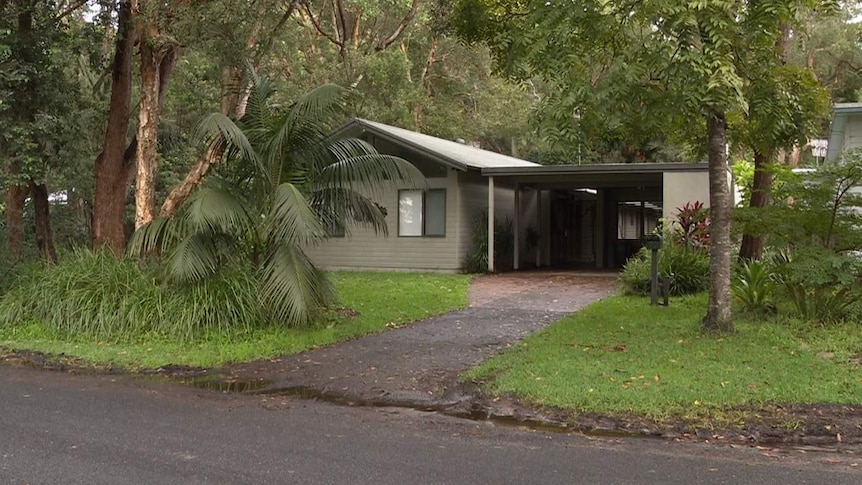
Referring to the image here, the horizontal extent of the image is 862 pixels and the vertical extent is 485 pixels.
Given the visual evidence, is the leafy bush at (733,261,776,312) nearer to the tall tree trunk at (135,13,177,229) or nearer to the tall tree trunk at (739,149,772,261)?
the tall tree trunk at (739,149,772,261)

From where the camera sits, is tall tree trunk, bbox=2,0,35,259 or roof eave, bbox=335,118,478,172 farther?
roof eave, bbox=335,118,478,172

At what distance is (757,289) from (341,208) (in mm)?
6440

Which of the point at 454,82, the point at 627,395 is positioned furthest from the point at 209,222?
the point at 454,82

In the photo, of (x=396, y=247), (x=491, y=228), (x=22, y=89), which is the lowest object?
(x=396, y=247)

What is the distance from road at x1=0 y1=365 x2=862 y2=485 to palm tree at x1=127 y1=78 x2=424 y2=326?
3.06 m

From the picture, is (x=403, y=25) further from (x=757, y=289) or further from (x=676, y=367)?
(x=676, y=367)

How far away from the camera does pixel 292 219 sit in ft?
30.9

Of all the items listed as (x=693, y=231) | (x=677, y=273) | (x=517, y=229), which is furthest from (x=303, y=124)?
(x=517, y=229)

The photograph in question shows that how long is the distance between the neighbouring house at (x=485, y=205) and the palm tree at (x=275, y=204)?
584 centimetres

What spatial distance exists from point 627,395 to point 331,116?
6370 millimetres

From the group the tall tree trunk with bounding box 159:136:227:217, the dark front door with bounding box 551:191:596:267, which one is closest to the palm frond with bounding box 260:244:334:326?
the tall tree trunk with bounding box 159:136:227:217

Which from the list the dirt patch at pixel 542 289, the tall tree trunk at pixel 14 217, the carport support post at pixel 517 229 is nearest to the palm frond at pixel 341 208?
the dirt patch at pixel 542 289

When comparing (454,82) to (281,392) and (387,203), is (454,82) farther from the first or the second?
(281,392)

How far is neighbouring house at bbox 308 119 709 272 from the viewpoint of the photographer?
58.0 ft
